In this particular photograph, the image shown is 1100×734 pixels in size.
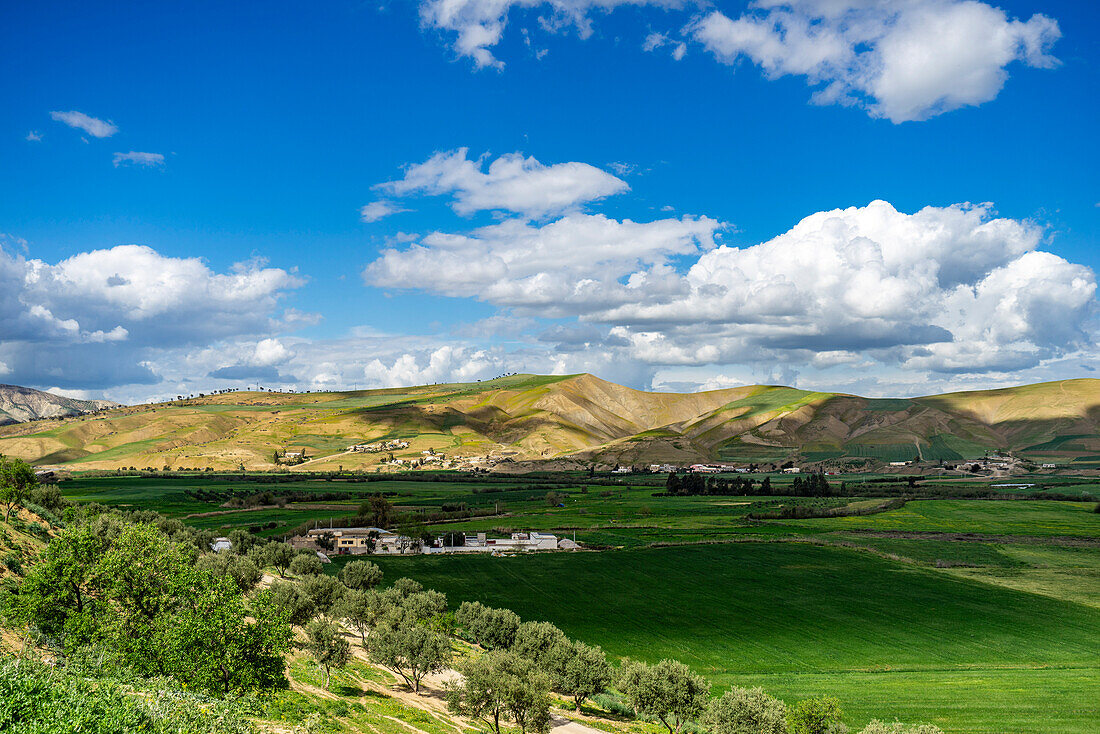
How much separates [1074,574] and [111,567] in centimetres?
12158

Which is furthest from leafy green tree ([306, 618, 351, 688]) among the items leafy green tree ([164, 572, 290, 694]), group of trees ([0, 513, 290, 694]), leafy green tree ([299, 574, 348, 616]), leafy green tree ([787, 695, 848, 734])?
leafy green tree ([787, 695, 848, 734])

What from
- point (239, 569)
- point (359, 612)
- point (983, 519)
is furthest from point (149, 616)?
point (983, 519)

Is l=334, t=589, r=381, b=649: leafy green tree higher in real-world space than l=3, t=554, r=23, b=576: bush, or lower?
lower

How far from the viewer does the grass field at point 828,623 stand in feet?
181

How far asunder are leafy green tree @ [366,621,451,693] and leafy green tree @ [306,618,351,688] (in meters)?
4.02

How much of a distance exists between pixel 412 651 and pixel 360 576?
114ft

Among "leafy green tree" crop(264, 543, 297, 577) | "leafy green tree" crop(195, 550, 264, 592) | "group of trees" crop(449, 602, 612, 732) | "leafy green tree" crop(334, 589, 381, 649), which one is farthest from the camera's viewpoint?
"leafy green tree" crop(264, 543, 297, 577)

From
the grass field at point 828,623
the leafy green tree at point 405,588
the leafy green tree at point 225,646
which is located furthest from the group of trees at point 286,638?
the grass field at point 828,623

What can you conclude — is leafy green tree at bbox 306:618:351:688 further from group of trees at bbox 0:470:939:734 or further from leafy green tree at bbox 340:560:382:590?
leafy green tree at bbox 340:560:382:590

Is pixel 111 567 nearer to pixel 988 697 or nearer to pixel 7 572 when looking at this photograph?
pixel 7 572

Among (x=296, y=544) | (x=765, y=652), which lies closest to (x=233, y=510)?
(x=296, y=544)

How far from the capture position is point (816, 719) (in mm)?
42875

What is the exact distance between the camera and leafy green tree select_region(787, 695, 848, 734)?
42625 mm

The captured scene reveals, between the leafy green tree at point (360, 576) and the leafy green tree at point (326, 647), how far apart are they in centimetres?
3309
